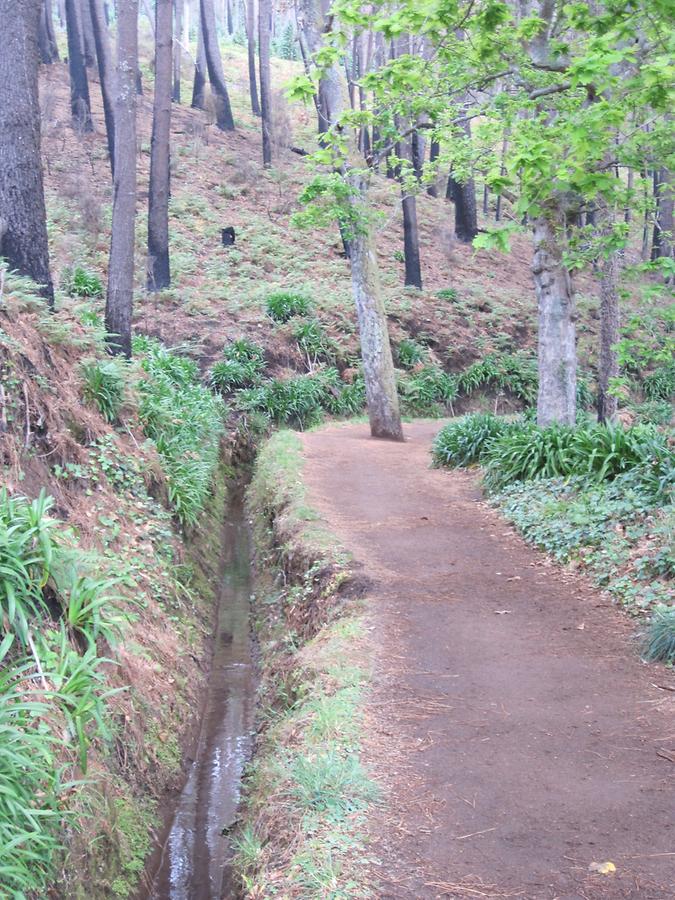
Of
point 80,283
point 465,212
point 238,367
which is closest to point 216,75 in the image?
point 465,212

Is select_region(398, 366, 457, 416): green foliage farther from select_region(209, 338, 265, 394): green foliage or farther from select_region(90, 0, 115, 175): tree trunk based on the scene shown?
select_region(90, 0, 115, 175): tree trunk

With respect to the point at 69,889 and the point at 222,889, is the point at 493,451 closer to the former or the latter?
the point at 222,889

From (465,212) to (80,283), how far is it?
14925 mm

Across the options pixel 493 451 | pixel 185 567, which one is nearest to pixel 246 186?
pixel 493 451

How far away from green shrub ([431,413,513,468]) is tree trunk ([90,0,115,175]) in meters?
14.8

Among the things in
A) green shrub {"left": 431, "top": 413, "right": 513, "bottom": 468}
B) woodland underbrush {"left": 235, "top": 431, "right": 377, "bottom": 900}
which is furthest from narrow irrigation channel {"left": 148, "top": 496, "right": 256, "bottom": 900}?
green shrub {"left": 431, "top": 413, "right": 513, "bottom": 468}

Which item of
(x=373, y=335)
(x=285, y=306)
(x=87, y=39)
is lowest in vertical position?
(x=373, y=335)

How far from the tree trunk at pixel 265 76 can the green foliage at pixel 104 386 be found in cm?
2280

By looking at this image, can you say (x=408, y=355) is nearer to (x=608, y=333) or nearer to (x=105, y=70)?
(x=608, y=333)

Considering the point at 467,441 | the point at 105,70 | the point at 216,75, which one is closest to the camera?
the point at 467,441

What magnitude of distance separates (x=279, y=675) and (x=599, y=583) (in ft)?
9.38

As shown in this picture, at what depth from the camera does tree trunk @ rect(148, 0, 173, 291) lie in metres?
20.2

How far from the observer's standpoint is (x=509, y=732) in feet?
16.1

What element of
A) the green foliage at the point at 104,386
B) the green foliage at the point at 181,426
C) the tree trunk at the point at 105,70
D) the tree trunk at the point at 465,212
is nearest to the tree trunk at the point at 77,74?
the tree trunk at the point at 105,70
